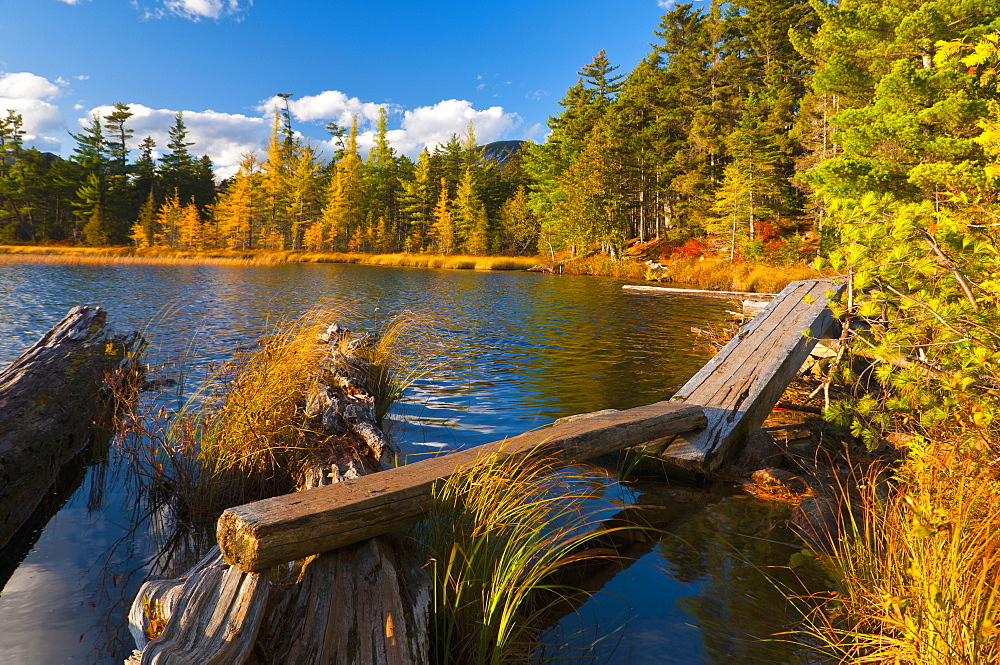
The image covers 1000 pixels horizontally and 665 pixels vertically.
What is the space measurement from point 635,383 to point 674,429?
376 centimetres

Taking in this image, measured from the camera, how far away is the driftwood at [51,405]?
3894 millimetres

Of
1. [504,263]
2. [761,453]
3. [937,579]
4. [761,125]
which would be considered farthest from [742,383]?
[504,263]

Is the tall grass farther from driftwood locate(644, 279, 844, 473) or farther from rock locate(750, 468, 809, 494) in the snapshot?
driftwood locate(644, 279, 844, 473)

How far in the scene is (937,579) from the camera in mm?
1873

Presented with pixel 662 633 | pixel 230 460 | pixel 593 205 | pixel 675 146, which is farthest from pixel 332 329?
pixel 675 146

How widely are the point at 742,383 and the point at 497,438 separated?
2.64 meters

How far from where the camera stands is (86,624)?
279cm

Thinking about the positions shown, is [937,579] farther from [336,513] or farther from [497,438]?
[497,438]

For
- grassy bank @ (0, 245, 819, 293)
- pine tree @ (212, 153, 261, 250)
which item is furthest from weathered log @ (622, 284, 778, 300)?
pine tree @ (212, 153, 261, 250)

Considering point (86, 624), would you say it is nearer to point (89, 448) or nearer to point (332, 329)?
point (89, 448)

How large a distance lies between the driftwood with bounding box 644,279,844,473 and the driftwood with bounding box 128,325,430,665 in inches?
113

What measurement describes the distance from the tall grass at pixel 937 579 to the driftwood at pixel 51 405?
5.09m

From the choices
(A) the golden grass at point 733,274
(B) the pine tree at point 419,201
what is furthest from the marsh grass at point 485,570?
(B) the pine tree at point 419,201

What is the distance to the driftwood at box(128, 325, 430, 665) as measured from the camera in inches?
77.7
